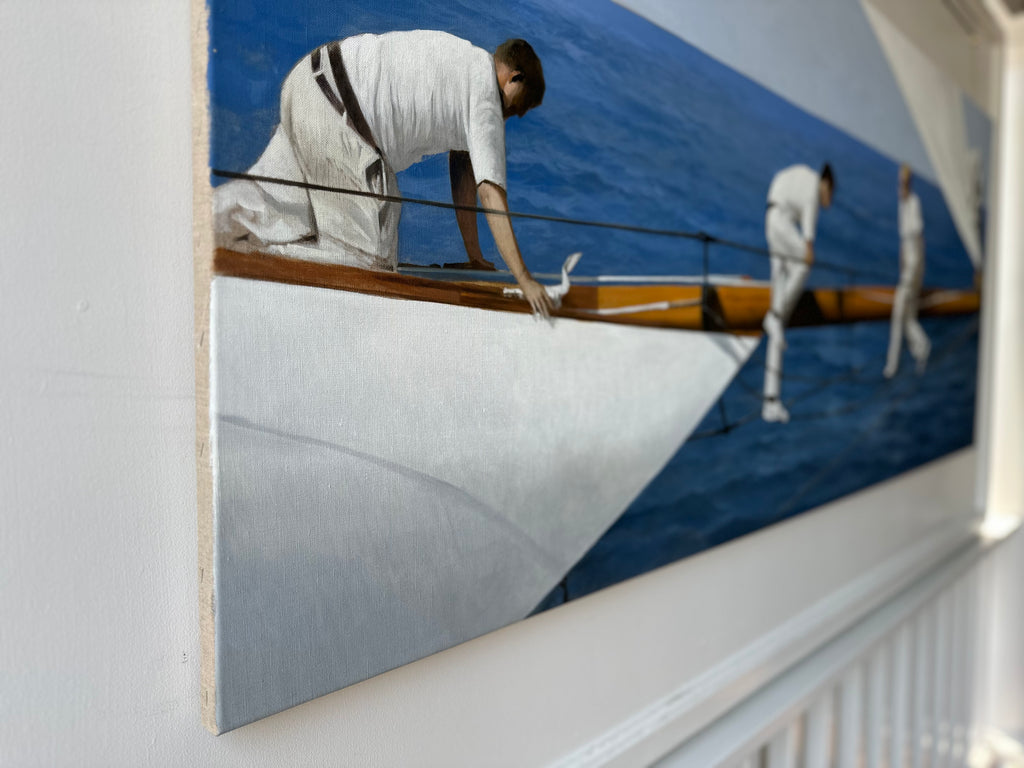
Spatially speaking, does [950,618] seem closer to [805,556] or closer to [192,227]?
[805,556]

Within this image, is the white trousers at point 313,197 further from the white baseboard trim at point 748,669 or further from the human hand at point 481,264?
the white baseboard trim at point 748,669

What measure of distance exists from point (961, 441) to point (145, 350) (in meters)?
1.67

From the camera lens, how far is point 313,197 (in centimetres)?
44

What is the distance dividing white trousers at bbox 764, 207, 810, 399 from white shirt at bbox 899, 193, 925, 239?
40cm

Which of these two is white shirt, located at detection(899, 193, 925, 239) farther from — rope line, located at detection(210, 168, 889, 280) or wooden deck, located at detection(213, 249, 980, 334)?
rope line, located at detection(210, 168, 889, 280)

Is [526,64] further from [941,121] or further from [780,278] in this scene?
[941,121]

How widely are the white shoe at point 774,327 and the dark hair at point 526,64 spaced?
462 mm

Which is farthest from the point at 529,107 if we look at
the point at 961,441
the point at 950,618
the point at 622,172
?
the point at 950,618

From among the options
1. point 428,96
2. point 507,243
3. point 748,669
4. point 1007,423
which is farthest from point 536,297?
point 1007,423

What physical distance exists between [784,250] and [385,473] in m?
0.66

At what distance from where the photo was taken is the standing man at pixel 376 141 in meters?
0.43

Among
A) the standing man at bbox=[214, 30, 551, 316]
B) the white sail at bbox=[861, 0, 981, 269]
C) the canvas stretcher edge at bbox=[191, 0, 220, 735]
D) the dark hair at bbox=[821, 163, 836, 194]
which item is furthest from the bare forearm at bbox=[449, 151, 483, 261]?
the white sail at bbox=[861, 0, 981, 269]

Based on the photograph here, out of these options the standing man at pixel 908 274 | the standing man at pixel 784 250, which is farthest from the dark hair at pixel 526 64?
the standing man at pixel 908 274

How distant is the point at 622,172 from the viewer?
2.19 ft
